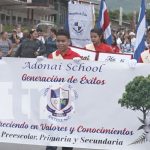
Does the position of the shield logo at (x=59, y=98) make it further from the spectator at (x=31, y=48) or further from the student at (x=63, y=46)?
the spectator at (x=31, y=48)

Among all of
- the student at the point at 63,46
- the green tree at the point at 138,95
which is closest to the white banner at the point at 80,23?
the student at the point at 63,46

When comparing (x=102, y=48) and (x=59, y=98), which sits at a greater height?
(x=102, y=48)

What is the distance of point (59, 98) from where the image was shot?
7.25 metres

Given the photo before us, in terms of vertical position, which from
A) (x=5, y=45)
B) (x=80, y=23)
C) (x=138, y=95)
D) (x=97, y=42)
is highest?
(x=97, y=42)

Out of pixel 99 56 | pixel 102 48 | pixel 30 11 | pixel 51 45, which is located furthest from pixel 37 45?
pixel 30 11

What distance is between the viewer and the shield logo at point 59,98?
7.23 metres

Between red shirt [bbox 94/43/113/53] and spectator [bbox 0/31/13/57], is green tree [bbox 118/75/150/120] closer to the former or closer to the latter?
red shirt [bbox 94/43/113/53]

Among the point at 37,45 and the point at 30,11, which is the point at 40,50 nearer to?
the point at 37,45

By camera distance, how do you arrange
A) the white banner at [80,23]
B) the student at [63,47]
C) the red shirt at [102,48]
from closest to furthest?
1. the student at [63,47]
2. the red shirt at [102,48]
3. the white banner at [80,23]

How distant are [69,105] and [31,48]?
27.1ft

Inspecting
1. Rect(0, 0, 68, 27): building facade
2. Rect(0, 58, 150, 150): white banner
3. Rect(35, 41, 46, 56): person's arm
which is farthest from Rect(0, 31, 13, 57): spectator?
Rect(0, 0, 68, 27): building facade

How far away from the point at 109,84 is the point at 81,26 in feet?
27.3

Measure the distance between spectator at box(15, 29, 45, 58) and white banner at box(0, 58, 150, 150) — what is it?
7692mm

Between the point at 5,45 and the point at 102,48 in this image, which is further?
the point at 5,45
